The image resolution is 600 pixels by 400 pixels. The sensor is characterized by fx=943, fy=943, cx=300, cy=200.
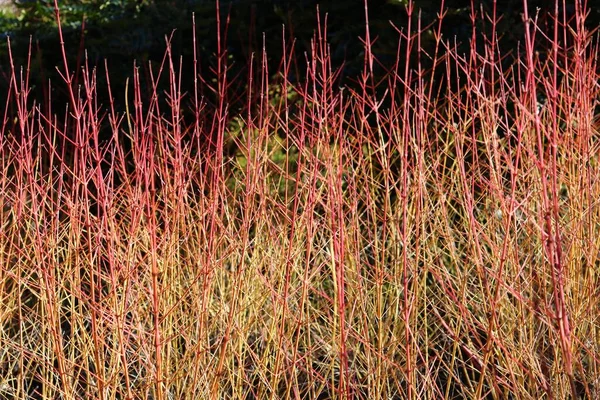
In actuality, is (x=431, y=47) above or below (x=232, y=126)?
above

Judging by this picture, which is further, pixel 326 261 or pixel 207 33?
pixel 207 33

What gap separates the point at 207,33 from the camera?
6.11 metres

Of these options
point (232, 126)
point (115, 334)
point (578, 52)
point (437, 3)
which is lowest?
point (232, 126)

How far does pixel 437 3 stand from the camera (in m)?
5.48

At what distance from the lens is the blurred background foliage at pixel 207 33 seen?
545 cm

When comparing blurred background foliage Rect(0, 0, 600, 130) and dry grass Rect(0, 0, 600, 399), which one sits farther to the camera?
blurred background foliage Rect(0, 0, 600, 130)

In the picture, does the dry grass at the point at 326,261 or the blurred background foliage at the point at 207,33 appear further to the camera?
the blurred background foliage at the point at 207,33

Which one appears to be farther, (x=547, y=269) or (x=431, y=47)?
(x=431, y=47)

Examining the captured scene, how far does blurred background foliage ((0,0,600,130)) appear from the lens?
214 inches

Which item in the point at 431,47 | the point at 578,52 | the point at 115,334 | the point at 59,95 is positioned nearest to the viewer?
the point at 578,52

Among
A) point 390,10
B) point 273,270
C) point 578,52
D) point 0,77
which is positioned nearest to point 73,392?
point 273,270

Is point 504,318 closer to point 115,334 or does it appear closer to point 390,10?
point 115,334

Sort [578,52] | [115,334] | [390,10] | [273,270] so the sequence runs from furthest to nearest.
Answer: [390,10], [273,270], [115,334], [578,52]

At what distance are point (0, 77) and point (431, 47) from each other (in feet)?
9.43
